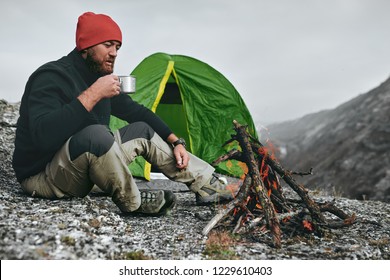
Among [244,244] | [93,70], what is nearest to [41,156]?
[93,70]

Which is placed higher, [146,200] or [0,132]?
[0,132]

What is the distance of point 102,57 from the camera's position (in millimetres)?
4551

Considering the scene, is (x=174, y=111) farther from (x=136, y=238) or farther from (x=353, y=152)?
(x=353, y=152)

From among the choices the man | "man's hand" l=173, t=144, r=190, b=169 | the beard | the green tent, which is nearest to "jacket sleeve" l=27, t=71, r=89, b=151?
the man

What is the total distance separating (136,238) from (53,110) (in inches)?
57.3

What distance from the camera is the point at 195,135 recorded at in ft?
28.3

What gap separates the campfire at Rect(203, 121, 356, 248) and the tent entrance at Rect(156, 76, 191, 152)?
14.9 feet

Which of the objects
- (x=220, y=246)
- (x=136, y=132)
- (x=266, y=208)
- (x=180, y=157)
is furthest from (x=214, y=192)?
(x=220, y=246)

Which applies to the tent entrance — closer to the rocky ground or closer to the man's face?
the rocky ground

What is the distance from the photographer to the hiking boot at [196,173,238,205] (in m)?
5.23

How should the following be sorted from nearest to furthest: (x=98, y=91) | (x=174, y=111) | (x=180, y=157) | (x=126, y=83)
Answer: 1. (x=98, y=91)
2. (x=126, y=83)
3. (x=180, y=157)
4. (x=174, y=111)

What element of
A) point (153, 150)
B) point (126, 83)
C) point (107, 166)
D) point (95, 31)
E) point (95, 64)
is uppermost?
point (95, 31)
